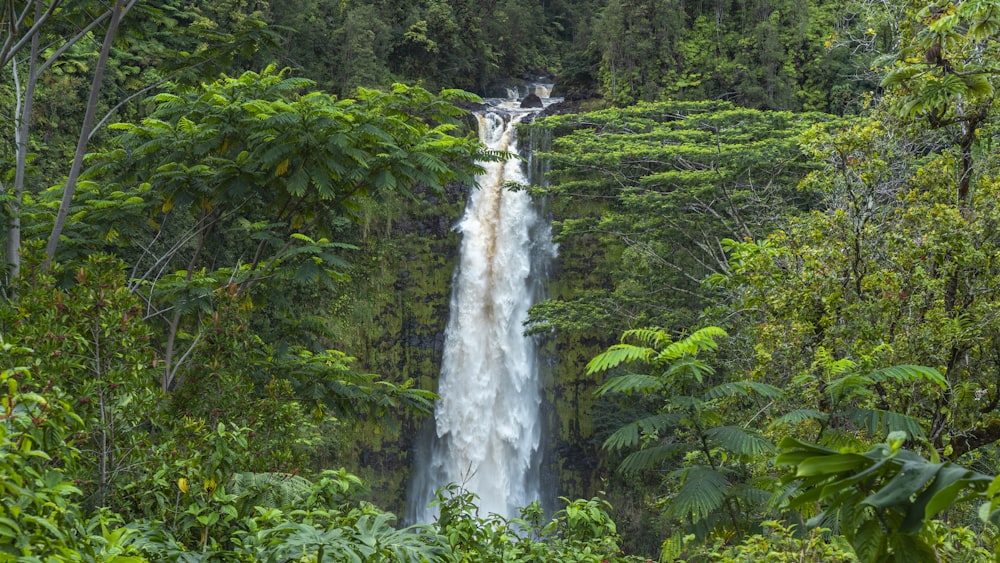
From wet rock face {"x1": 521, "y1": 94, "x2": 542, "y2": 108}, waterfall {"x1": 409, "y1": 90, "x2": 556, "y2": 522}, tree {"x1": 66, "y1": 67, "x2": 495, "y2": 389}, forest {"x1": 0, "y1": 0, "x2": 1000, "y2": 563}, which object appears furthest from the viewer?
wet rock face {"x1": 521, "y1": 94, "x2": 542, "y2": 108}

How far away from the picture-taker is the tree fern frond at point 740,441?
3.63 m

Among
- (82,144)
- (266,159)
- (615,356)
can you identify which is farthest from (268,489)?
(82,144)

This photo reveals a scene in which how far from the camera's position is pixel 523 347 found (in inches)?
827

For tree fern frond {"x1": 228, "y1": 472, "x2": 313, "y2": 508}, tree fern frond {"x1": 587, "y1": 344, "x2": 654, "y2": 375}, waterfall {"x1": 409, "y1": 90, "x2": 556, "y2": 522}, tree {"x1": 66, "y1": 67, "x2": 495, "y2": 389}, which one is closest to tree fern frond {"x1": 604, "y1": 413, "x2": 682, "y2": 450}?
tree fern frond {"x1": 587, "y1": 344, "x2": 654, "y2": 375}

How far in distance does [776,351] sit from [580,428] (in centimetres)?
1446

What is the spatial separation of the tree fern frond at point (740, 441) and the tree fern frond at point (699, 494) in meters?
0.18

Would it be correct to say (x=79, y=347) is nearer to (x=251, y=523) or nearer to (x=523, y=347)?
(x=251, y=523)

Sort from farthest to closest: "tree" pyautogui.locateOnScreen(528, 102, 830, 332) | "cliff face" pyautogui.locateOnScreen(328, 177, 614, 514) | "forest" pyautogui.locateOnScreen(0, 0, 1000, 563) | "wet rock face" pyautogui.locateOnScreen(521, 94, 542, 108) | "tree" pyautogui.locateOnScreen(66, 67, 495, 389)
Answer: "wet rock face" pyautogui.locateOnScreen(521, 94, 542, 108) → "cliff face" pyautogui.locateOnScreen(328, 177, 614, 514) → "tree" pyautogui.locateOnScreen(528, 102, 830, 332) → "tree" pyautogui.locateOnScreen(66, 67, 495, 389) → "forest" pyautogui.locateOnScreen(0, 0, 1000, 563)

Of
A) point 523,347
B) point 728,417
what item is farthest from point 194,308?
point 523,347

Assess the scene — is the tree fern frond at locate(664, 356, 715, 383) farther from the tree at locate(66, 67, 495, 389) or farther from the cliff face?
the cliff face

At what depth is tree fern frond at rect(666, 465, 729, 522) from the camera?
357 centimetres

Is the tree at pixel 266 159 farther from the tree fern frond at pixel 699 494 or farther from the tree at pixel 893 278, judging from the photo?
the tree fern frond at pixel 699 494

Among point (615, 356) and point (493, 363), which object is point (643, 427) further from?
point (493, 363)

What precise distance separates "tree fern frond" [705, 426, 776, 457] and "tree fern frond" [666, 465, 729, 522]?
0.18 meters
